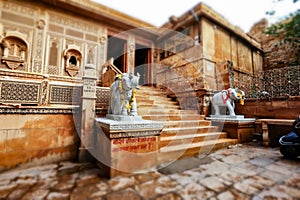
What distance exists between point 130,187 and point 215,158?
2.17 meters

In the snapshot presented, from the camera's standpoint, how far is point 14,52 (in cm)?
632

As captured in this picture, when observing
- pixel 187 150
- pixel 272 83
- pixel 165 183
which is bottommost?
pixel 165 183

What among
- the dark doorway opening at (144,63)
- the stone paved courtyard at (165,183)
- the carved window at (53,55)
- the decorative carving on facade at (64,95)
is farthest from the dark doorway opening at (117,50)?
the stone paved courtyard at (165,183)

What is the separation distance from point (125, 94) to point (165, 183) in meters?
1.80

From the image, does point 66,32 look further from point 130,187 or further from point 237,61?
point 237,61

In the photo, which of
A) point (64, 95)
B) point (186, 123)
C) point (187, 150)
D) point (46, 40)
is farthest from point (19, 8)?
point (187, 150)

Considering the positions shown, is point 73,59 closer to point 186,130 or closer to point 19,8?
point 19,8

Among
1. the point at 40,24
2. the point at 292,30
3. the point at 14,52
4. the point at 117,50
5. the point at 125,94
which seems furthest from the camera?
the point at 117,50

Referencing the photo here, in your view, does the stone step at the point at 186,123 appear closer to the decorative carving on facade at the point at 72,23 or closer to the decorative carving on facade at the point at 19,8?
the decorative carving on facade at the point at 72,23

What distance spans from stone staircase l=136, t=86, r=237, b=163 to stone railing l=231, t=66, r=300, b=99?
2.32 metres

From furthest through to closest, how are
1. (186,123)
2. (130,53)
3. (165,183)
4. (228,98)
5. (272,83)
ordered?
(130,53)
(272,83)
(228,98)
(186,123)
(165,183)

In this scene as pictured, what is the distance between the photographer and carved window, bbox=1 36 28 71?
6.13m

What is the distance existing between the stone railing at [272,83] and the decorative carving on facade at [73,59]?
23.8 feet

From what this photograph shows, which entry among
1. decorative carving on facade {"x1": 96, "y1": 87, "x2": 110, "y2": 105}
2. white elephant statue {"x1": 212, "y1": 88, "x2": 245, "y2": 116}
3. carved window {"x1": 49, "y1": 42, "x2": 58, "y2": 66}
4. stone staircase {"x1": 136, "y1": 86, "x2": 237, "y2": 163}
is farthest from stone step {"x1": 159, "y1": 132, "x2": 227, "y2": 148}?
carved window {"x1": 49, "y1": 42, "x2": 58, "y2": 66}
